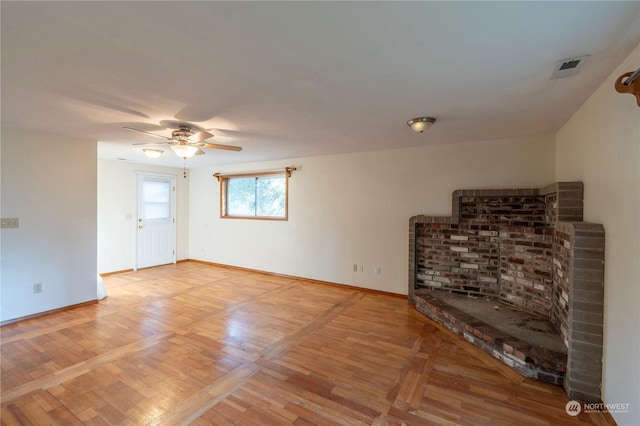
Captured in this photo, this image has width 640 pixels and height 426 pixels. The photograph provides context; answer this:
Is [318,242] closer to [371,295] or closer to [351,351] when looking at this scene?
[371,295]

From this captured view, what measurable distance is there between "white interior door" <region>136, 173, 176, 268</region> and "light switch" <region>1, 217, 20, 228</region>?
2584 millimetres

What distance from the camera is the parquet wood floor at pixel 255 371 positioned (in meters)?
1.87

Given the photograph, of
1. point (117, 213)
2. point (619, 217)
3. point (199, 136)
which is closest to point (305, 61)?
point (199, 136)

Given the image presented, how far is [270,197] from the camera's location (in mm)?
5676

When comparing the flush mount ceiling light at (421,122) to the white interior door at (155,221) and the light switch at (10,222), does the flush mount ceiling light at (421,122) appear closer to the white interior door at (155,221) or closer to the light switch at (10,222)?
the light switch at (10,222)

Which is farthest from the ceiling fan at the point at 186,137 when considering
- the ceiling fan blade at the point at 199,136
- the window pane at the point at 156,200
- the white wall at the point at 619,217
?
the window pane at the point at 156,200

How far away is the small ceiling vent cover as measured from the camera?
1700 mm

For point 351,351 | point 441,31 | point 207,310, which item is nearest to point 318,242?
point 207,310

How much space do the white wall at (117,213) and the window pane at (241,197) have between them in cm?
170

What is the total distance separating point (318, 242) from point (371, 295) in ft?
4.21

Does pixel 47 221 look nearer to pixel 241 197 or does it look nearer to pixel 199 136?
pixel 199 136

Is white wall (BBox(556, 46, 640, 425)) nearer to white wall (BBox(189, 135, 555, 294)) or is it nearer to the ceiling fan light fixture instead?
white wall (BBox(189, 135, 555, 294))

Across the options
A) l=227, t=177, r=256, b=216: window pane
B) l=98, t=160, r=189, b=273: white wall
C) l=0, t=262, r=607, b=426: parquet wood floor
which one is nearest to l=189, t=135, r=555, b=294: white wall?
l=227, t=177, r=256, b=216: window pane

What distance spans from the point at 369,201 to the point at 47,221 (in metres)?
4.30
